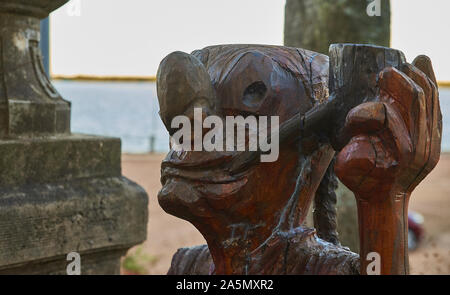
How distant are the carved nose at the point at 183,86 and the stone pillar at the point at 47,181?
3.24 feet

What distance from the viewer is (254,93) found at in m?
1.32

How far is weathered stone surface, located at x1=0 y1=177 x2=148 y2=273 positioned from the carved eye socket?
3.59ft

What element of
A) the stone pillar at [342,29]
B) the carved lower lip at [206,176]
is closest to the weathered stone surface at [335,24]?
the stone pillar at [342,29]

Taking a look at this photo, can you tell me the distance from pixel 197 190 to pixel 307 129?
0.28m

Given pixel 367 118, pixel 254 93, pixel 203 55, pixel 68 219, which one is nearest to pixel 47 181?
pixel 68 219

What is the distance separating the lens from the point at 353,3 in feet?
11.2

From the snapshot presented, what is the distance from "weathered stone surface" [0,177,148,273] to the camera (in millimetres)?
2023

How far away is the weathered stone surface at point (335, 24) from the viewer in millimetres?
3393

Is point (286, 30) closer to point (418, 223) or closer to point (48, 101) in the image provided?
point (48, 101)

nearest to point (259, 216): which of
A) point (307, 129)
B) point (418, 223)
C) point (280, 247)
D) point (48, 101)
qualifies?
point (280, 247)

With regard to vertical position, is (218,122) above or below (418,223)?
above

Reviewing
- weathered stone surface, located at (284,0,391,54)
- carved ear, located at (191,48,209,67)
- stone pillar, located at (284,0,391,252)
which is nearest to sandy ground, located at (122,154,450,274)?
stone pillar, located at (284,0,391,252)

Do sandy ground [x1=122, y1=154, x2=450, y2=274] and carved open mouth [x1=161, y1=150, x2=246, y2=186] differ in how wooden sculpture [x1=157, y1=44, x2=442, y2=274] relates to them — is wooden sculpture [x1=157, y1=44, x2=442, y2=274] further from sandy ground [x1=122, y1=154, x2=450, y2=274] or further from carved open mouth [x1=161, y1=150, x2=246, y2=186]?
sandy ground [x1=122, y1=154, x2=450, y2=274]

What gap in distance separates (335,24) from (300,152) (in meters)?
2.29
